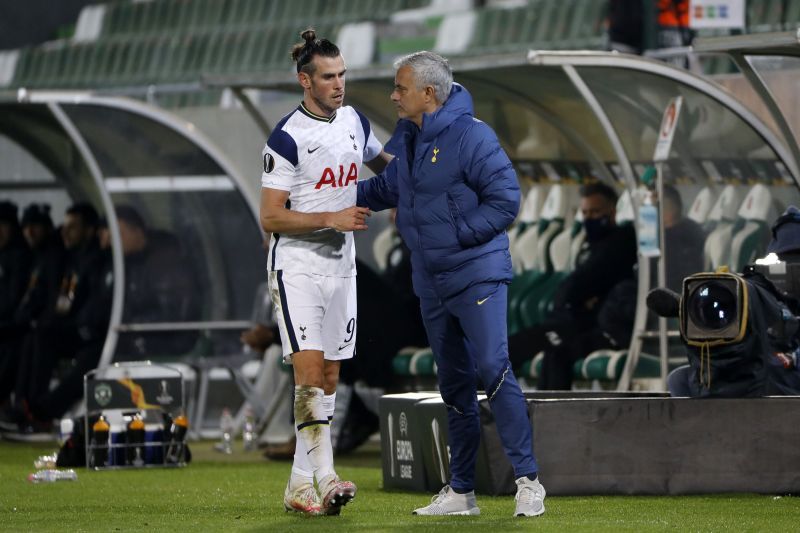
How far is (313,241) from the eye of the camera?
6.68m

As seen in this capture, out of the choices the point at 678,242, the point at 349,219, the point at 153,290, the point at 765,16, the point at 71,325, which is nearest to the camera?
the point at 349,219

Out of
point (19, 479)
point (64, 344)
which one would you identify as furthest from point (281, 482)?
point (64, 344)

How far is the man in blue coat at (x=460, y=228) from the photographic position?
20.5ft

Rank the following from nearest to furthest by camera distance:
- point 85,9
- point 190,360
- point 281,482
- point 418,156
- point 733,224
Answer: point 418,156
point 281,482
point 733,224
point 190,360
point 85,9

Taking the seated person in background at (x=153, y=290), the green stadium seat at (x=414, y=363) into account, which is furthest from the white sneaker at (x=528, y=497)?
the seated person in background at (x=153, y=290)

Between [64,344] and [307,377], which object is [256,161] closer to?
[64,344]

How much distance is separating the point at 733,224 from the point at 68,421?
13.8ft

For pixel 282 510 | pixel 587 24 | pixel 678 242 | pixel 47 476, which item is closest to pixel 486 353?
pixel 282 510

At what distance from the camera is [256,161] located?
13.9m

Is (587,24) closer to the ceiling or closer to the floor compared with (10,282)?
closer to the ceiling

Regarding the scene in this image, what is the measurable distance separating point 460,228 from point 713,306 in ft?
5.68

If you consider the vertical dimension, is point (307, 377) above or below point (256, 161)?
below

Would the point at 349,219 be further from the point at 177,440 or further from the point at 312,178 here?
the point at 177,440

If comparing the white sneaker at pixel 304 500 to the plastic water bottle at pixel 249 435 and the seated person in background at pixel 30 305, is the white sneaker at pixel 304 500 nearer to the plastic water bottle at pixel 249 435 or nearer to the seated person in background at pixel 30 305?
the plastic water bottle at pixel 249 435
